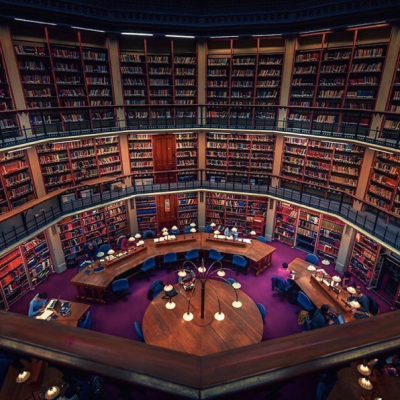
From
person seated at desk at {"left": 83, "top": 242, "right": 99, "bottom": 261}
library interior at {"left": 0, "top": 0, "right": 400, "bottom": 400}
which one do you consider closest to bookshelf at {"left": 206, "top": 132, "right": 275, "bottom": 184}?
library interior at {"left": 0, "top": 0, "right": 400, "bottom": 400}

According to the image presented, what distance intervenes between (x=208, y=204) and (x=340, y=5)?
8.31 meters

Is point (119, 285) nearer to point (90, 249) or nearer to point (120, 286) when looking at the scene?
point (120, 286)

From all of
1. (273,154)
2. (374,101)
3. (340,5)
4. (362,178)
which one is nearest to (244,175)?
(273,154)

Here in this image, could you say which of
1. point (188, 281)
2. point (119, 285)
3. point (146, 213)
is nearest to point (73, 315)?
point (119, 285)

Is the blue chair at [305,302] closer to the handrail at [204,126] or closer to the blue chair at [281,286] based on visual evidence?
the blue chair at [281,286]

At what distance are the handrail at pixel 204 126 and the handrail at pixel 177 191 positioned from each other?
1.88 m

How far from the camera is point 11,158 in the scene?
8.82m

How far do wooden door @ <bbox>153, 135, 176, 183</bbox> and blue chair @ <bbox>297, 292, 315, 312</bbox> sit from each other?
266 inches

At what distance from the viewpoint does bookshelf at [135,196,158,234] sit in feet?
39.4

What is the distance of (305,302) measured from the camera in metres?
7.59

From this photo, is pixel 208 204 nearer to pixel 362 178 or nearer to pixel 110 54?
pixel 362 178

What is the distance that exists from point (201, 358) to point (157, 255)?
28.9 ft

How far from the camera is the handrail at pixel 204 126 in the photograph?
8.83 metres

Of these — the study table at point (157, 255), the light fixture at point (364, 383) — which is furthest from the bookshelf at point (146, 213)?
the light fixture at point (364, 383)
